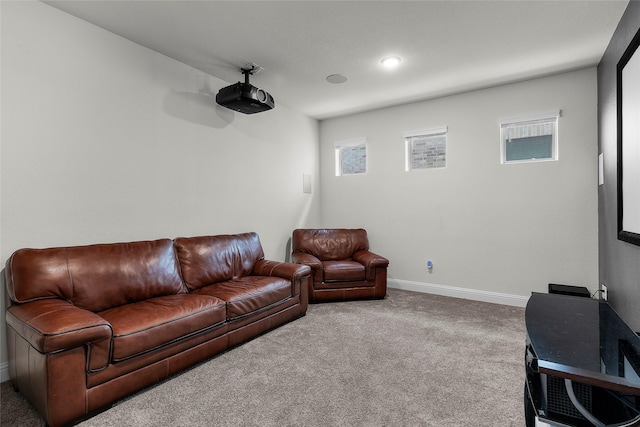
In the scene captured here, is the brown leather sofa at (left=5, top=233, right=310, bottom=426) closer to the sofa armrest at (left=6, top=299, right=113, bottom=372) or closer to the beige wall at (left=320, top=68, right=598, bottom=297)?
the sofa armrest at (left=6, top=299, right=113, bottom=372)

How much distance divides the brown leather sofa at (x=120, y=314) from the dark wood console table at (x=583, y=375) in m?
2.11

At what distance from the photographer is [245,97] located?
3.29 metres

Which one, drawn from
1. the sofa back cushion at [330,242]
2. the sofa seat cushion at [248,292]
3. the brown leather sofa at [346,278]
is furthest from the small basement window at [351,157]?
the sofa seat cushion at [248,292]

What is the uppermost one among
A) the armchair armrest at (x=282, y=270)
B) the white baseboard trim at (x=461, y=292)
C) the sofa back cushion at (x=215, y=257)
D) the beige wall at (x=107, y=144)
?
the beige wall at (x=107, y=144)

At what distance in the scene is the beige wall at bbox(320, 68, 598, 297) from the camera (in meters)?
3.57

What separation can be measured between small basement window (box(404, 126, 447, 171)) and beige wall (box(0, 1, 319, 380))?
2216 millimetres

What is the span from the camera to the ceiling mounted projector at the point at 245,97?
3303mm

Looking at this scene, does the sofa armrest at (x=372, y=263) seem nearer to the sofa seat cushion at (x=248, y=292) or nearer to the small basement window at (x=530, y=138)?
the sofa seat cushion at (x=248, y=292)

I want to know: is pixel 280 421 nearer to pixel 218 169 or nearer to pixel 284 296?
pixel 284 296

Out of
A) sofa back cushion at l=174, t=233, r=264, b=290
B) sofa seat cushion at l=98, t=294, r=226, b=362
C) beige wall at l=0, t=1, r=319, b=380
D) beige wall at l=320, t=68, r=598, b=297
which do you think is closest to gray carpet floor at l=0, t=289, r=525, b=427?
sofa seat cushion at l=98, t=294, r=226, b=362

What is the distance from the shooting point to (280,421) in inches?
70.9

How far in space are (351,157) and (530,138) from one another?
2.54m

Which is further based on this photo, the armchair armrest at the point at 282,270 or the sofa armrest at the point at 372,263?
the sofa armrest at the point at 372,263

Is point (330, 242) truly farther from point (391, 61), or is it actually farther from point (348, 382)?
point (348, 382)
